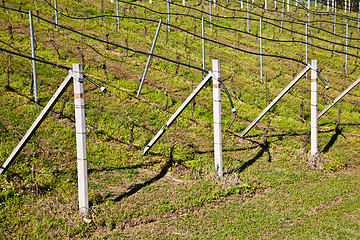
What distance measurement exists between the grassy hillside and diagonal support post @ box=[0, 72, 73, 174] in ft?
1.28

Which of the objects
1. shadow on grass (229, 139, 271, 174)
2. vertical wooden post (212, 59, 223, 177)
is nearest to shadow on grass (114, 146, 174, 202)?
vertical wooden post (212, 59, 223, 177)

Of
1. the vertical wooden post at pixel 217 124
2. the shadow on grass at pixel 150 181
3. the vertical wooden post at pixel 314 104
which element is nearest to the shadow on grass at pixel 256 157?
the vertical wooden post at pixel 217 124

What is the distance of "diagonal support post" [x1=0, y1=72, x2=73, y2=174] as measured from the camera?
17.2 ft

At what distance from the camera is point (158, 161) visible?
744 cm

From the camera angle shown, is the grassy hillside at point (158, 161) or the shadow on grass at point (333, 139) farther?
the shadow on grass at point (333, 139)

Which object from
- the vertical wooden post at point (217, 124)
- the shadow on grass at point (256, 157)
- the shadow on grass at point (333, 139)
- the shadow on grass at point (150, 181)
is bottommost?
the shadow on grass at point (333, 139)

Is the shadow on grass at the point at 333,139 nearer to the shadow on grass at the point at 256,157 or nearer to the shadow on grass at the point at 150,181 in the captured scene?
the shadow on grass at the point at 256,157

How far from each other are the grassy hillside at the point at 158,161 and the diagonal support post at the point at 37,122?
15.3 inches

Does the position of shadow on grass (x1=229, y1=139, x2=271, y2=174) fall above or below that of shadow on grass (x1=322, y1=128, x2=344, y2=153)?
above

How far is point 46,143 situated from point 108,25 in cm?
906

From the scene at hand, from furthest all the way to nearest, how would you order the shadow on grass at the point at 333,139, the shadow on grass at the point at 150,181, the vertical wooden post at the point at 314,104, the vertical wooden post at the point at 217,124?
the shadow on grass at the point at 333,139 → the vertical wooden post at the point at 314,104 → the vertical wooden post at the point at 217,124 → the shadow on grass at the point at 150,181

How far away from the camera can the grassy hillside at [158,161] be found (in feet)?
17.4

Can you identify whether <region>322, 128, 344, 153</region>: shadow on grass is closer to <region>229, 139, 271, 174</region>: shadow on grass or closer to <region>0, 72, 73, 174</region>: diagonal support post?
<region>229, 139, 271, 174</region>: shadow on grass

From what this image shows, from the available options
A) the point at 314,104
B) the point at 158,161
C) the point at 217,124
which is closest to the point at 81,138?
the point at 158,161
